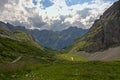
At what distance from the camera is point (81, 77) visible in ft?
172

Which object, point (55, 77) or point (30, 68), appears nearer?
point (55, 77)

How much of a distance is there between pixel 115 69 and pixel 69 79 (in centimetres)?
2339

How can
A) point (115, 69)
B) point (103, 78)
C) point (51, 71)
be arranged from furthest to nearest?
1. point (115, 69)
2. point (51, 71)
3. point (103, 78)

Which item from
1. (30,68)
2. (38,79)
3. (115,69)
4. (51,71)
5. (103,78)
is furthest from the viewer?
(115,69)

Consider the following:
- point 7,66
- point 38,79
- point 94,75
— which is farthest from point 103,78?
point 7,66

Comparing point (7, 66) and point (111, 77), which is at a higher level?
point (7, 66)

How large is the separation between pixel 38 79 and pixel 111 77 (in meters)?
15.4

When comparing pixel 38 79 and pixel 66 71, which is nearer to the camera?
pixel 38 79

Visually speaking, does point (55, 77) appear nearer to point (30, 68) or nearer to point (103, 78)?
point (103, 78)

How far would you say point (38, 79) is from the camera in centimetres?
4950

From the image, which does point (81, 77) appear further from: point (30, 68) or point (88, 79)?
point (30, 68)

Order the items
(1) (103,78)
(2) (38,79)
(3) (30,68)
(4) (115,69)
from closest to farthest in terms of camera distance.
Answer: (2) (38,79) < (1) (103,78) < (3) (30,68) < (4) (115,69)

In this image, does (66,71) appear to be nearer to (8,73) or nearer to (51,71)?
(51,71)

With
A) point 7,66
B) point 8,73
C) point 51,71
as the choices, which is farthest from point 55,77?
point 7,66
